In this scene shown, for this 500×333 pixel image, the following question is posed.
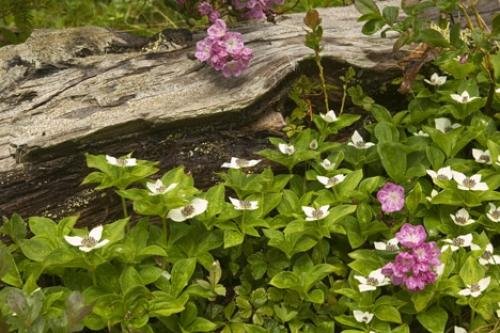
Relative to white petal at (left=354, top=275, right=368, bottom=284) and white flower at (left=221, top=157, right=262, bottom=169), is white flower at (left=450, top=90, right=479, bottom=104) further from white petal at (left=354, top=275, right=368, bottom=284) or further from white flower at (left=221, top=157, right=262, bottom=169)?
white petal at (left=354, top=275, right=368, bottom=284)

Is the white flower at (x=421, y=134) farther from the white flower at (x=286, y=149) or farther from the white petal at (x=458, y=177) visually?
the white flower at (x=286, y=149)

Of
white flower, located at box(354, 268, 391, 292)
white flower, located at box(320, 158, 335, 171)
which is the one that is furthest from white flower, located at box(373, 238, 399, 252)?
white flower, located at box(320, 158, 335, 171)

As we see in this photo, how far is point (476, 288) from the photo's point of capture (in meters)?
3.11

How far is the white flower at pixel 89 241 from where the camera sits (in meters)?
2.94

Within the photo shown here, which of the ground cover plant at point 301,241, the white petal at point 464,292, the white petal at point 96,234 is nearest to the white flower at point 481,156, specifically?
the ground cover plant at point 301,241

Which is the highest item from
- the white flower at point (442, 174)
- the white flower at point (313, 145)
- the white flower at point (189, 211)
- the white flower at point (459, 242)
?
the white flower at point (189, 211)

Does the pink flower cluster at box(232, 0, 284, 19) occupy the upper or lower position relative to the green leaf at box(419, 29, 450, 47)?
upper

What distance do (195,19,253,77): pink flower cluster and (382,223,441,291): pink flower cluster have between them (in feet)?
3.99

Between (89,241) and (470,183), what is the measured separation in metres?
1.63

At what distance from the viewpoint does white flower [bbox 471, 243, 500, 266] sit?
10.8ft

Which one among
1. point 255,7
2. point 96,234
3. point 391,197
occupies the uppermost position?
point 255,7

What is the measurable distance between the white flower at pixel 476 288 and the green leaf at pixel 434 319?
0.37ft

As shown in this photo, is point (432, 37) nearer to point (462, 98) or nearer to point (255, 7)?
point (462, 98)

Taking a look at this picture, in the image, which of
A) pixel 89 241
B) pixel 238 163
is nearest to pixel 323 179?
pixel 238 163
